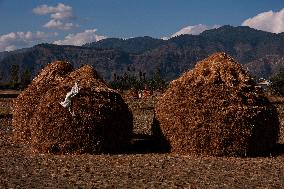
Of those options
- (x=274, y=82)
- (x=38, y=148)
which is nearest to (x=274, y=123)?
(x=38, y=148)

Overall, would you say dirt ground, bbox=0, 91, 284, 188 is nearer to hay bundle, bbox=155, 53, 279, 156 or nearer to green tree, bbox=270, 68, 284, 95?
hay bundle, bbox=155, 53, 279, 156

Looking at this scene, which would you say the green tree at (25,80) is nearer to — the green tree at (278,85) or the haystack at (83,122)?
the green tree at (278,85)

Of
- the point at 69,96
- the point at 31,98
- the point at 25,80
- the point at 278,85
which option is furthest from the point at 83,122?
the point at 25,80

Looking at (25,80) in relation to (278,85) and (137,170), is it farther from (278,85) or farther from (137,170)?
(137,170)

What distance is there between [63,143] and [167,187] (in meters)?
5.04

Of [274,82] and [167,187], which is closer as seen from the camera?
[167,187]

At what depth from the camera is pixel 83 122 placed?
48.0ft

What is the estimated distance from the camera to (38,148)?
15.1 meters

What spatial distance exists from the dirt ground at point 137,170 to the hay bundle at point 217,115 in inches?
17.2

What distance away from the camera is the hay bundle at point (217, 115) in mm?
14250

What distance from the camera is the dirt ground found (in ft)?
35.6

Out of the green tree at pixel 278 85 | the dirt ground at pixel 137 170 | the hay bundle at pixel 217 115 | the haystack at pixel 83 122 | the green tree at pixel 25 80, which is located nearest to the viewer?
the dirt ground at pixel 137 170

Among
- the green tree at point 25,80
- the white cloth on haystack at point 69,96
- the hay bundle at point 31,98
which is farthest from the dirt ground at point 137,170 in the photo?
the green tree at point 25,80

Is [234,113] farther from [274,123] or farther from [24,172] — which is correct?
[24,172]
